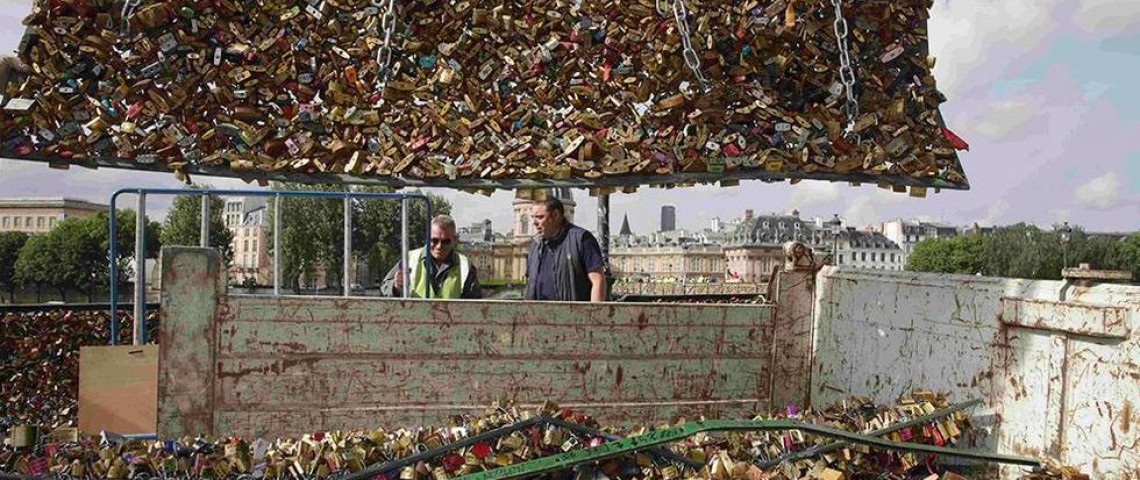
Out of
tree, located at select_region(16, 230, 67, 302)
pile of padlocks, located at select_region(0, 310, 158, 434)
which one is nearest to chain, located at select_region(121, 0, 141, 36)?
pile of padlocks, located at select_region(0, 310, 158, 434)

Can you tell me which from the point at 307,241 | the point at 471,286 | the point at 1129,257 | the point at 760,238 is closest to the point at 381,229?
the point at 471,286

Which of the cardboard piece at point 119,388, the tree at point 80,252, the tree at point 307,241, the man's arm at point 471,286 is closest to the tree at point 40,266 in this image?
the tree at point 80,252

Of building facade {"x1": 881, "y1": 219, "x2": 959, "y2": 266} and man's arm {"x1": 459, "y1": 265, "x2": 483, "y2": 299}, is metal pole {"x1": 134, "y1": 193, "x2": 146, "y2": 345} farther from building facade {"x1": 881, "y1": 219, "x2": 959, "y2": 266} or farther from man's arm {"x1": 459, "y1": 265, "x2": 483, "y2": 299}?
building facade {"x1": 881, "y1": 219, "x2": 959, "y2": 266}

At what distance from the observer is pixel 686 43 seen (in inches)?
180

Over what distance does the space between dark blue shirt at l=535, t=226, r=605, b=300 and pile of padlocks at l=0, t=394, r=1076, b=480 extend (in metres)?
Result: 1.96

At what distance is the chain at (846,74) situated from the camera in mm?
4582

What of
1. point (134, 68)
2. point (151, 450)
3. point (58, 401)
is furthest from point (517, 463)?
point (58, 401)

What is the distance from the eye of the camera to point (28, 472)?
108 inches

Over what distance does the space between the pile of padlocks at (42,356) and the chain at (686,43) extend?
4368 millimetres

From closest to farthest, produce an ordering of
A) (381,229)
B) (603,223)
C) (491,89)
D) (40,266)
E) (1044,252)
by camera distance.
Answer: (491,89) → (603,223) → (381,229) → (1044,252) → (40,266)

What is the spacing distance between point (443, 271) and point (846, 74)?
2.53 m

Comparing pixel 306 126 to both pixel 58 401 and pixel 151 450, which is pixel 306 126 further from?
pixel 58 401

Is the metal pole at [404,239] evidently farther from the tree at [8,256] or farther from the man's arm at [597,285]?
the tree at [8,256]

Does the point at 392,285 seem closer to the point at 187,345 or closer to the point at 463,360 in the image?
the point at 463,360
